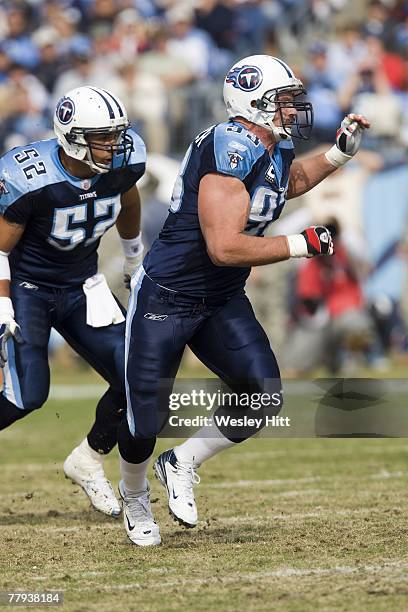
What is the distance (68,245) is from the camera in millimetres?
4820

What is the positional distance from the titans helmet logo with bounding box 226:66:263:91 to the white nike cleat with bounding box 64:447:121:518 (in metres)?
1.72

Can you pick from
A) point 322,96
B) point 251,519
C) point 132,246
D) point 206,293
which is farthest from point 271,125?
point 322,96

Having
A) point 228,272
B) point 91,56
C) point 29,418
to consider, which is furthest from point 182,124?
point 228,272

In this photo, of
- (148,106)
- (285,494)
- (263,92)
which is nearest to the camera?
(263,92)

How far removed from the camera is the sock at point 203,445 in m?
4.41

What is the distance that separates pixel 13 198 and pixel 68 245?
322mm

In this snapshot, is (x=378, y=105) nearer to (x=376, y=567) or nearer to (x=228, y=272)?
(x=228, y=272)

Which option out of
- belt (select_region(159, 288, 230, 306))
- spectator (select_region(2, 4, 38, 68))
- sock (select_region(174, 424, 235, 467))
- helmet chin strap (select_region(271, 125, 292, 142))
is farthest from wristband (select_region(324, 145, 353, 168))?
spectator (select_region(2, 4, 38, 68))

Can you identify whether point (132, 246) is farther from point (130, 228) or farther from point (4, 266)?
point (4, 266)

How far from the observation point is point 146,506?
4543 mm

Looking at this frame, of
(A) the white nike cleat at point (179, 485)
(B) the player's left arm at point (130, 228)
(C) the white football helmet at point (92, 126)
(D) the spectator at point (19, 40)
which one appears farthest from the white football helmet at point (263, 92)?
(D) the spectator at point (19, 40)

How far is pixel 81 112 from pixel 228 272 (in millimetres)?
861

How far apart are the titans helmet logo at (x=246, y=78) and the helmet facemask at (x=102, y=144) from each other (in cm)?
49

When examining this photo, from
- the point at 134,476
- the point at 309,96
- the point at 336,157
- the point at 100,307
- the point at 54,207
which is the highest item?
the point at 336,157
